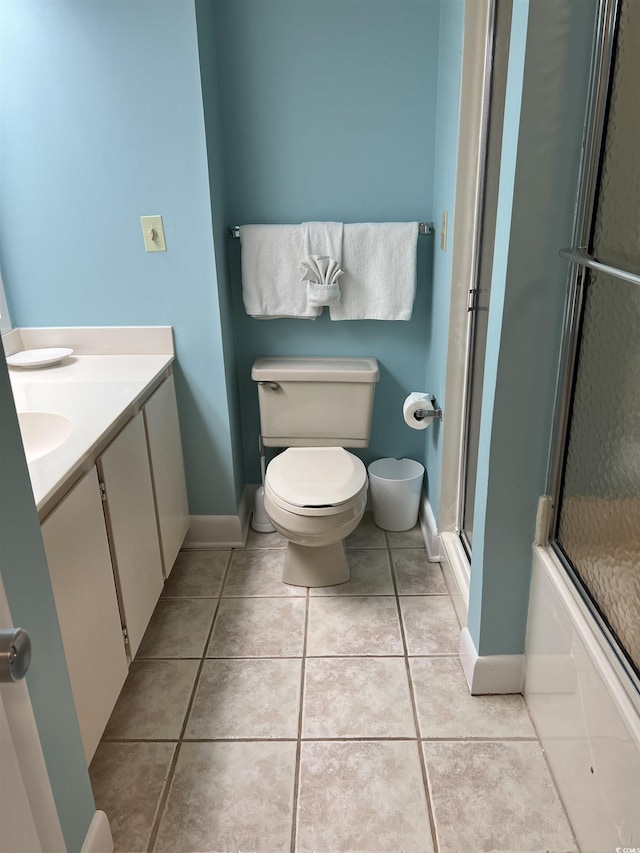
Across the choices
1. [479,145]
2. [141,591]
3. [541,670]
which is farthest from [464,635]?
[479,145]

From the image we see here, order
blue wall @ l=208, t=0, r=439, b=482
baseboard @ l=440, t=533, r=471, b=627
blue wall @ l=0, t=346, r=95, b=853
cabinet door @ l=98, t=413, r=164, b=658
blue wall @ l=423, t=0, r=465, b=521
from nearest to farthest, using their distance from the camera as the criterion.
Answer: blue wall @ l=0, t=346, r=95, b=853, cabinet door @ l=98, t=413, r=164, b=658, blue wall @ l=423, t=0, r=465, b=521, baseboard @ l=440, t=533, r=471, b=627, blue wall @ l=208, t=0, r=439, b=482

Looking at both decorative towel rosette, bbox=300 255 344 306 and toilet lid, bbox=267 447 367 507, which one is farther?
decorative towel rosette, bbox=300 255 344 306

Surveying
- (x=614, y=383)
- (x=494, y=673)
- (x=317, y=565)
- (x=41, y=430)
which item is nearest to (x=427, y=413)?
(x=317, y=565)

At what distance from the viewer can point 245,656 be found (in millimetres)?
1980

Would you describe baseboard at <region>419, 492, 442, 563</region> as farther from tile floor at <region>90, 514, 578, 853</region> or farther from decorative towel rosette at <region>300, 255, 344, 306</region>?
decorative towel rosette at <region>300, 255, 344, 306</region>

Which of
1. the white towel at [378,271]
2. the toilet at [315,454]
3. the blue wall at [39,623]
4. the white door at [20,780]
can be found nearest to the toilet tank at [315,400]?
the toilet at [315,454]

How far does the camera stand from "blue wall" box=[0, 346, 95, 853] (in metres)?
1.01

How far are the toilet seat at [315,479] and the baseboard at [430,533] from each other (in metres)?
0.38

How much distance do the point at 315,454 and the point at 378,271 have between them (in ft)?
2.33

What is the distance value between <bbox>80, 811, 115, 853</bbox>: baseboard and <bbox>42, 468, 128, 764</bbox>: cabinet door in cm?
13

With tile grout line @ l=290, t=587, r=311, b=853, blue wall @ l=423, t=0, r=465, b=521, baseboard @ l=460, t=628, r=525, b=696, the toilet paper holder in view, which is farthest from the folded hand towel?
baseboard @ l=460, t=628, r=525, b=696

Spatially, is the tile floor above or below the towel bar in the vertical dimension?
below

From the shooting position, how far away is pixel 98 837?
4.33ft

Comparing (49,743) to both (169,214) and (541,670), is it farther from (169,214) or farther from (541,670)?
(169,214)
